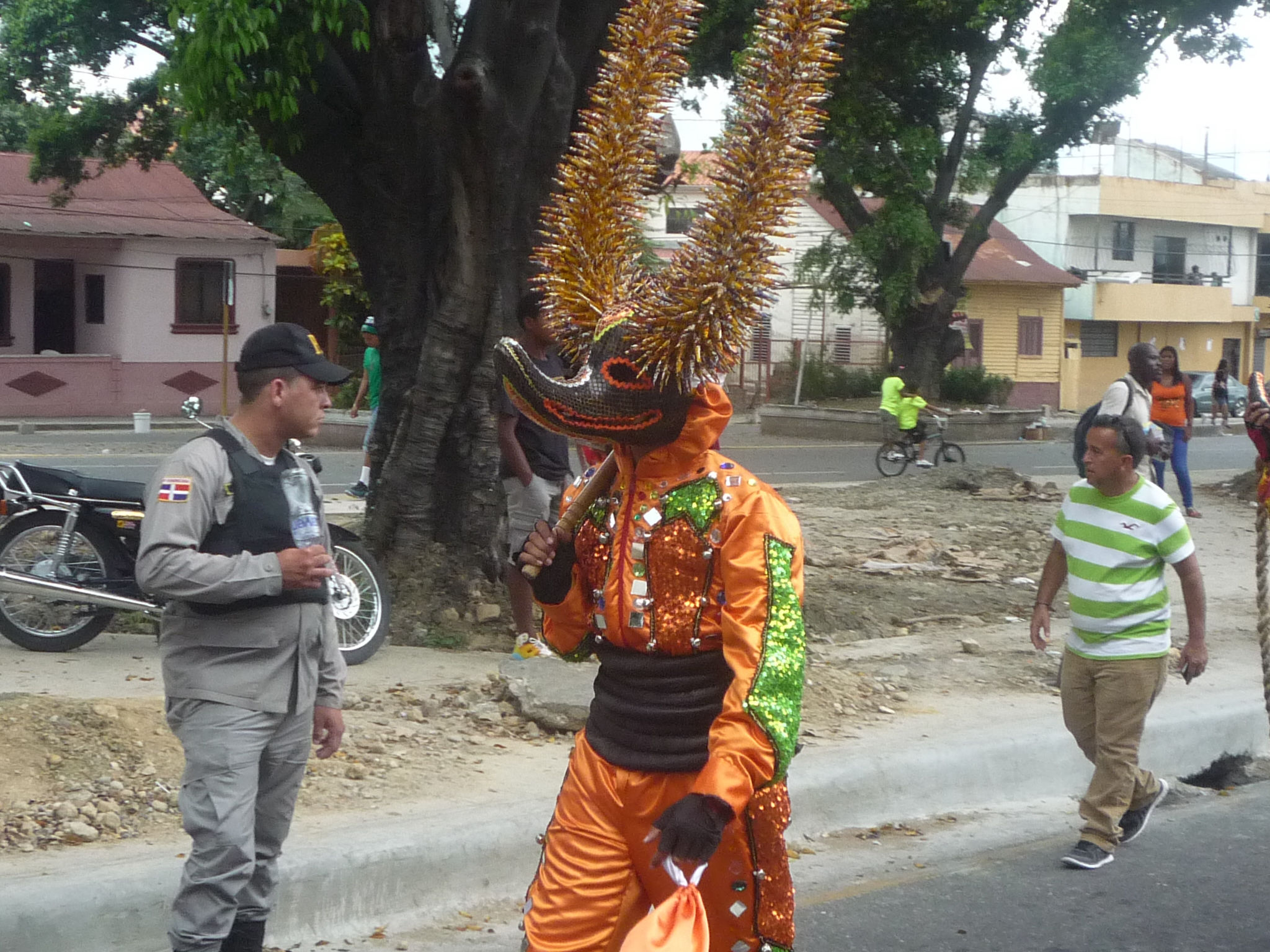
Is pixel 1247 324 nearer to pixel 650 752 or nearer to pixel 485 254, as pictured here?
pixel 485 254

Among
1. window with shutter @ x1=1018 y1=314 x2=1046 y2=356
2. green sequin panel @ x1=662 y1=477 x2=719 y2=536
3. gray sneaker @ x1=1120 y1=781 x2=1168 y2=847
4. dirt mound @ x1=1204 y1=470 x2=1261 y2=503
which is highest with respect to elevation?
window with shutter @ x1=1018 y1=314 x2=1046 y2=356

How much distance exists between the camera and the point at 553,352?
6824 millimetres

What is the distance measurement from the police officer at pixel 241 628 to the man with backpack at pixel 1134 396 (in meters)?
5.52

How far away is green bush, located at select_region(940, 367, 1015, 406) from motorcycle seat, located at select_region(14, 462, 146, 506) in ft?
98.1

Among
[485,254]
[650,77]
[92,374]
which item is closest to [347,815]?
[650,77]

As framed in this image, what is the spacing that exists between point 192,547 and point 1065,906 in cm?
350

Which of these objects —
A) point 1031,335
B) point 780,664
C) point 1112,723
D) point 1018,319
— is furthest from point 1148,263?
point 780,664

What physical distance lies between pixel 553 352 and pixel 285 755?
3344 mm

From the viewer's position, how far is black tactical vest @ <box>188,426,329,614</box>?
366 centimetres

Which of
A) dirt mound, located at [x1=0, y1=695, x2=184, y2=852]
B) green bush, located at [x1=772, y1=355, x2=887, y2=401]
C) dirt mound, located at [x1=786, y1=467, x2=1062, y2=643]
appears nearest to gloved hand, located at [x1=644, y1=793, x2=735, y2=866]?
dirt mound, located at [x1=0, y1=695, x2=184, y2=852]

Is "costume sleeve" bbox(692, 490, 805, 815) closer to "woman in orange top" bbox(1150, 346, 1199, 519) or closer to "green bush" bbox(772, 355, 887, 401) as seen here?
"woman in orange top" bbox(1150, 346, 1199, 519)

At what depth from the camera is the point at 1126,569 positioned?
5.69m

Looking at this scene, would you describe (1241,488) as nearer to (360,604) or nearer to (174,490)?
(360,604)

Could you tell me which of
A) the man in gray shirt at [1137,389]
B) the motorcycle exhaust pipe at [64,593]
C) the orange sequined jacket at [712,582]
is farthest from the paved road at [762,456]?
the orange sequined jacket at [712,582]
